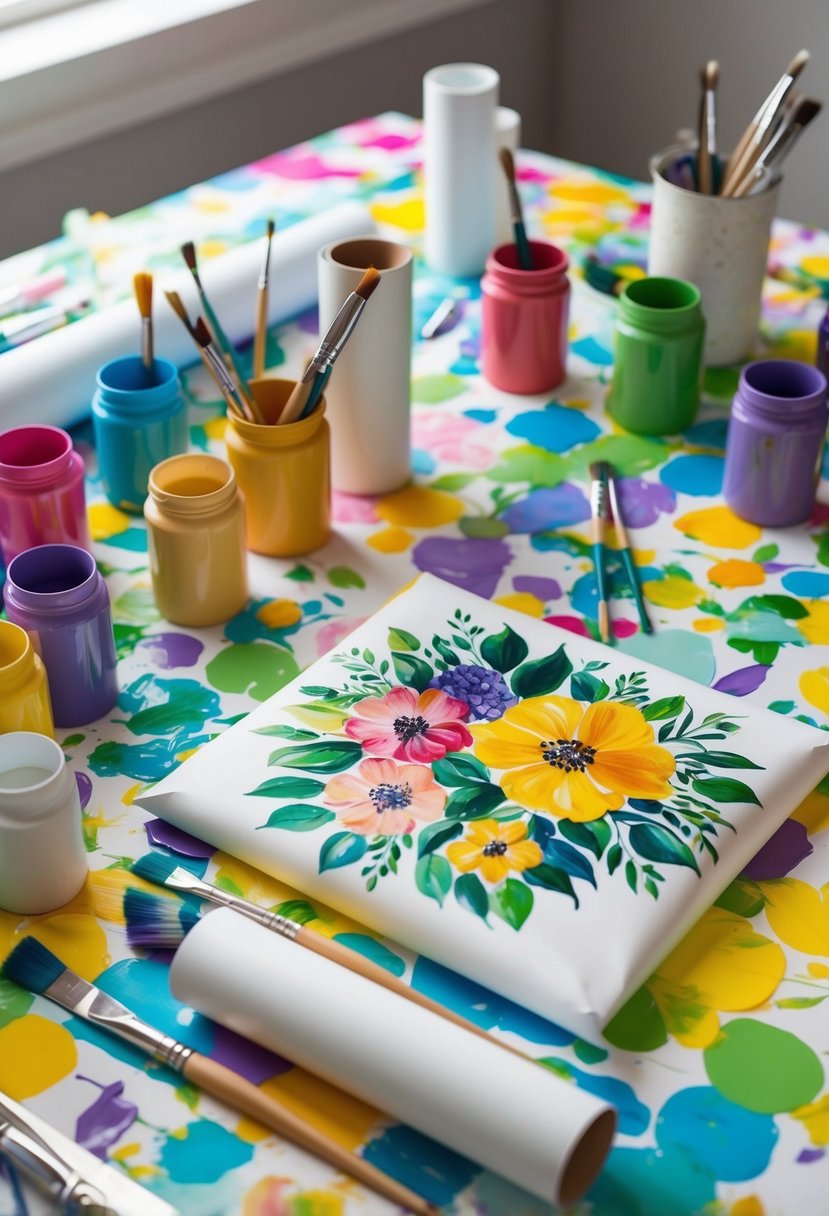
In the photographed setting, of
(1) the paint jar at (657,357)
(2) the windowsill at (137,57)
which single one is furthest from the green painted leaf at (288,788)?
(2) the windowsill at (137,57)

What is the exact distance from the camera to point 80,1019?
639 millimetres

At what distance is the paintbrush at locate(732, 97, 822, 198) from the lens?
1065 millimetres

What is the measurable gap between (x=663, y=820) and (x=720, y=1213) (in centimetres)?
20

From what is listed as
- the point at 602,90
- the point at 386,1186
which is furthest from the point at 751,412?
the point at 602,90

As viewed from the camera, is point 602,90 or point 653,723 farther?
point 602,90

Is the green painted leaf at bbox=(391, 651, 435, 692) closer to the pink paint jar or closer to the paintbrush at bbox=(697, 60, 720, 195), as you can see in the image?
the pink paint jar

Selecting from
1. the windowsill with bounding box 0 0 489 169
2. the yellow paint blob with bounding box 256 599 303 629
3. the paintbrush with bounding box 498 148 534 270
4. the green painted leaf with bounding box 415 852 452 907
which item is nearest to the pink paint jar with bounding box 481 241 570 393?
the paintbrush with bounding box 498 148 534 270

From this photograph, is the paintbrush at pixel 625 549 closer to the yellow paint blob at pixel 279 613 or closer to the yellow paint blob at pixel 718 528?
the yellow paint blob at pixel 718 528

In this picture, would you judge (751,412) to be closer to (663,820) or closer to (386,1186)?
(663,820)

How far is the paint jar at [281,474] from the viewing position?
2.97 feet

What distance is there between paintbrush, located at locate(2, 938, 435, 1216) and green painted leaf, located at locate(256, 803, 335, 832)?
0.40 ft

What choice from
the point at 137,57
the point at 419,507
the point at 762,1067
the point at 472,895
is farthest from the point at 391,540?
the point at 137,57

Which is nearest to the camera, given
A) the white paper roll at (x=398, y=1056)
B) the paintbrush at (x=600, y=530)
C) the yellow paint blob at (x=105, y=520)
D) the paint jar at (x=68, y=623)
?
the white paper roll at (x=398, y=1056)

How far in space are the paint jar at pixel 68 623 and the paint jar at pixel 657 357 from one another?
48cm
